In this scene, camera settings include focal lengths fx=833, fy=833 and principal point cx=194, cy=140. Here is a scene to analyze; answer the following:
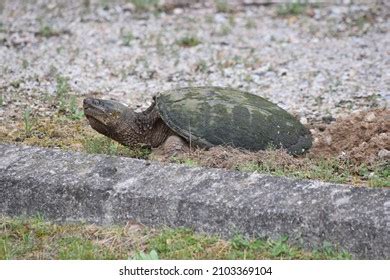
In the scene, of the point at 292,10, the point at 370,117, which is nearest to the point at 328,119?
the point at 370,117

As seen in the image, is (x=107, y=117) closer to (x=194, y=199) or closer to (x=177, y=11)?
(x=194, y=199)

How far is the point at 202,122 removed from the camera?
4914 millimetres

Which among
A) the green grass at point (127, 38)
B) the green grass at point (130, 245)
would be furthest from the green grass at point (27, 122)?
the green grass at point (127, 38)

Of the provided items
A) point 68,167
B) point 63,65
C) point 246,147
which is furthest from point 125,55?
point 68,167

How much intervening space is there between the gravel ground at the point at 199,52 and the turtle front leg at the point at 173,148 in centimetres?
124

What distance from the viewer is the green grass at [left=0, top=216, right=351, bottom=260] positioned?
11.9 feet

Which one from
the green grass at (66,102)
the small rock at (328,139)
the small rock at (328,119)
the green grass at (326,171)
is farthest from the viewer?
the green grass at (66,102)

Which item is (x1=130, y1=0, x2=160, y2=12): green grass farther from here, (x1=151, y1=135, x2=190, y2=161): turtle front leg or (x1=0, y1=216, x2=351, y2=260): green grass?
(x1=0, y1=216, x2=351, y2=260): green grass

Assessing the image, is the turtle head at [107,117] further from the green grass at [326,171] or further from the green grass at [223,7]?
the green grass at [223,7]

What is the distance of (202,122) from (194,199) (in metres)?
1.11

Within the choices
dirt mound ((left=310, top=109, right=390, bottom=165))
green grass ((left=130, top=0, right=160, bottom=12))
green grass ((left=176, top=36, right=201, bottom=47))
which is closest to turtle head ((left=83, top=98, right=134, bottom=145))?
dirt mound ((left=310, top=109, right=390, bottom=165))

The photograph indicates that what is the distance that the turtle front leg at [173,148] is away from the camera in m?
4.93

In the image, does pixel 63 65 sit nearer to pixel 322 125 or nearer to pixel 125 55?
pixel 125 55

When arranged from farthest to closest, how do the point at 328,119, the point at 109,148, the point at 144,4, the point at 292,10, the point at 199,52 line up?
the point at 144,4 → the point at 292,10 → the point at 199,52 → the point at 328,119 → the point at 109,148
